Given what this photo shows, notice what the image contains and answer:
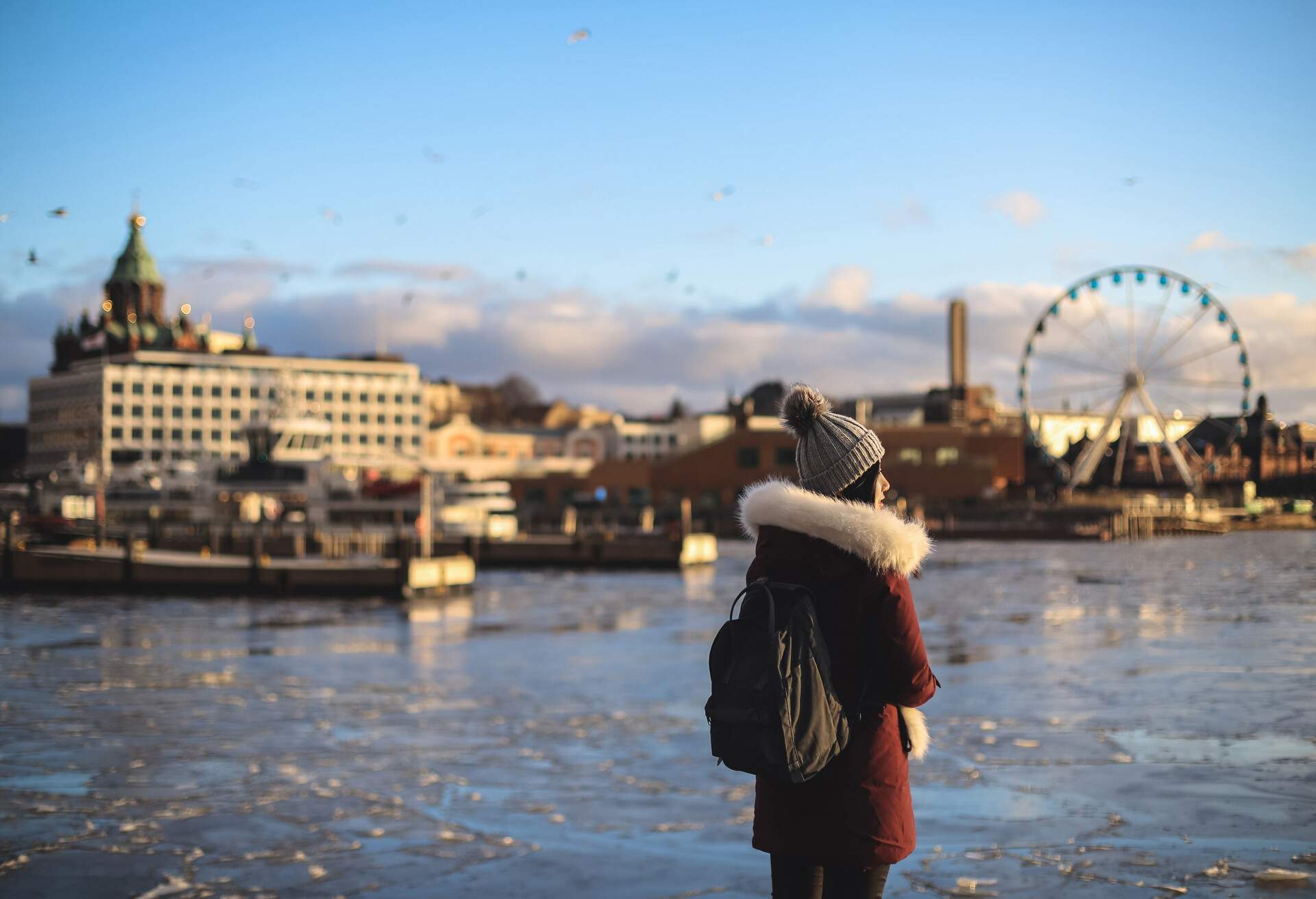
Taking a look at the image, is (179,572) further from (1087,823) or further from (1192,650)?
(1087,823)

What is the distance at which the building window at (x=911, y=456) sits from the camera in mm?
112750

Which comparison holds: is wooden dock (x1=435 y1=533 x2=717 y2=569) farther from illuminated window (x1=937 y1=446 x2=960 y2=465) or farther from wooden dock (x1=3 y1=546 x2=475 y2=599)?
illuminated window (x1=937 y1=446 x2=960 y2=465)

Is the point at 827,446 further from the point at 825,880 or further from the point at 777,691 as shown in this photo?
the point at 825,880

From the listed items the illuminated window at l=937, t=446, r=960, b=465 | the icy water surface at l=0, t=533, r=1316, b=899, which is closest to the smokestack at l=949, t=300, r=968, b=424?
the illuminated window at l=937, t=446, r=960, b=465

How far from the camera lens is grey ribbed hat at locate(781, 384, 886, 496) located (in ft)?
14.9

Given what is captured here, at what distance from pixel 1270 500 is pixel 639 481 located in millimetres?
72298

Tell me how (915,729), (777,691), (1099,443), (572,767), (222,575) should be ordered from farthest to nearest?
1. (1099,443)
2. (222,575)
3. (572,767)
4. (915,729)
5. (777,691)

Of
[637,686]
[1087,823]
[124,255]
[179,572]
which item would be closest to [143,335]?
[124,255]

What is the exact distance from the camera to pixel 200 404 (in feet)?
463

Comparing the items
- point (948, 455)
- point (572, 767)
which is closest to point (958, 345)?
point (948, 455)

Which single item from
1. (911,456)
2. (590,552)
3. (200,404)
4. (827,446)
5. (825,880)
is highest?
(200,404)

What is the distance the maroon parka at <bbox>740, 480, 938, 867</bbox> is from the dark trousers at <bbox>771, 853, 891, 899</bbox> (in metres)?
0.03

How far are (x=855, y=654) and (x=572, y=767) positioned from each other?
905 centimetres

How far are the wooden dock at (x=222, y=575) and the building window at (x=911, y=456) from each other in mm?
69684
